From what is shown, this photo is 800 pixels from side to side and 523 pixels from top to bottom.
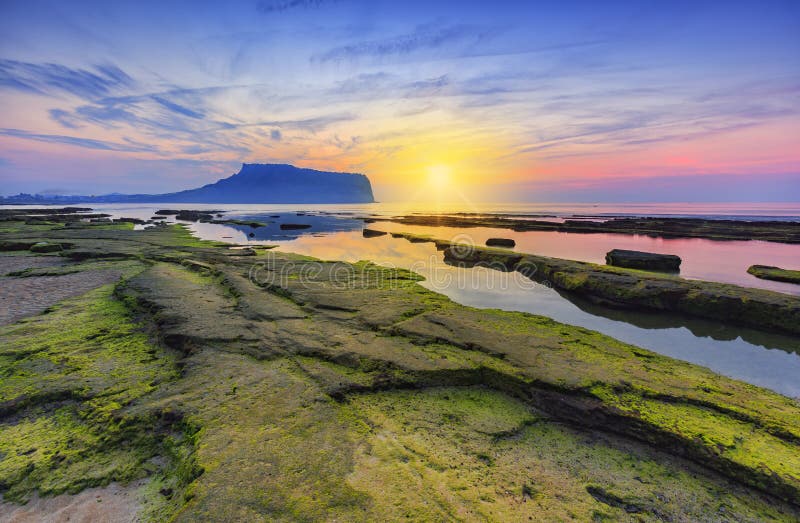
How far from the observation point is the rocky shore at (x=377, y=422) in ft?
10.1

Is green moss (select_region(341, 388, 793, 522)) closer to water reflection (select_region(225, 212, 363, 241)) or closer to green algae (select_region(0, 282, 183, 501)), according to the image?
green algae (select_region(0, 282, 183, 501))

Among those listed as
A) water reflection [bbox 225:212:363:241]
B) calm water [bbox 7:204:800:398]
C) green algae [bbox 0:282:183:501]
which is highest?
water reflection [bbox 225:212:363:241]

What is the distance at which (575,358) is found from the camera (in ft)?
19.0

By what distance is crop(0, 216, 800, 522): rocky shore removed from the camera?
10.1ft

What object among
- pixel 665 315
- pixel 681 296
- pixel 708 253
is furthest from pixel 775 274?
pixel 665 315

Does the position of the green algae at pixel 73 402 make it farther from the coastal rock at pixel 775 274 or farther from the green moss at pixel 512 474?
the coastal rock at pixel 775 274

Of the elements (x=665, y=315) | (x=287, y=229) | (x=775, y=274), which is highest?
(x=287, y=229)

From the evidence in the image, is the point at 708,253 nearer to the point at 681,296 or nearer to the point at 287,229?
the point at 681,296

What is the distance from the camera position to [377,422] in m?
4.11

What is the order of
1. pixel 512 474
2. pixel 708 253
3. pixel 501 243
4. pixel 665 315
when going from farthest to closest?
pixel 501 243
pixel 708 253
pixel 665 315
pixel 512 474

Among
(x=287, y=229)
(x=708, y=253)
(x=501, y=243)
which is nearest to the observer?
(x=708, y=253)

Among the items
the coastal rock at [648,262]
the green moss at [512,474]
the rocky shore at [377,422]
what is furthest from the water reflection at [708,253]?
the green moss at [512,474]

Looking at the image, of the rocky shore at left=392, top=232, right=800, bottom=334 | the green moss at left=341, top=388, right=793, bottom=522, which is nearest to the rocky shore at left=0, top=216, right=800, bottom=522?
the green moss at left=341, top=388, right=793, bottom=522

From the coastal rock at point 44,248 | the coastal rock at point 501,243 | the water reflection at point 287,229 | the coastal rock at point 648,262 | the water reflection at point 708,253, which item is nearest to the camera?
the water reflection at point 708,253
